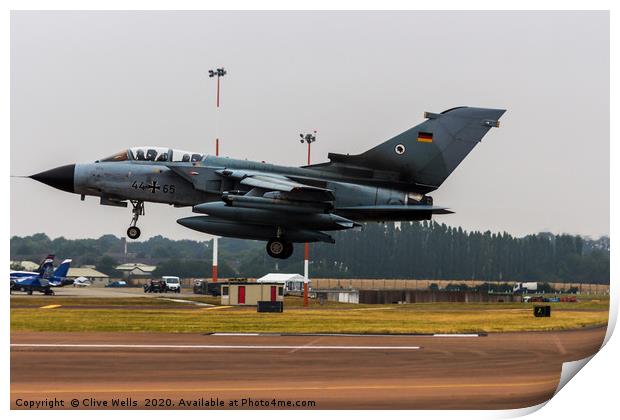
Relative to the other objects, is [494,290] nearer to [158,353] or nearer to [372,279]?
[372,279]

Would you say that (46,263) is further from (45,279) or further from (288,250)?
(288,250)

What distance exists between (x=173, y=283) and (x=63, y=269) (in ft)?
11.2

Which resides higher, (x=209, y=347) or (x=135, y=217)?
(x=135, y=217)

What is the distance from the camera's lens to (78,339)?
25250mm

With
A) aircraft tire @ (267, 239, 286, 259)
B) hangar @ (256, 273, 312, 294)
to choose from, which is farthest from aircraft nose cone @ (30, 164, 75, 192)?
hangar @ (256, 273, 312, 294)

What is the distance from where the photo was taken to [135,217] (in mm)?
26812

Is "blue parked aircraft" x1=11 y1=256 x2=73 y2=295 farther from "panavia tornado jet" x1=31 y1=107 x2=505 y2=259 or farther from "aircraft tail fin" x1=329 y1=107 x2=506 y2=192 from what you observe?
"aircraft tail fin" x1=329 y1=107 x2=506 y2=192

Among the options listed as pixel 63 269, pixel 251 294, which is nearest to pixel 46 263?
pixel 63 269

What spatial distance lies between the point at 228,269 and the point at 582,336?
937 cm

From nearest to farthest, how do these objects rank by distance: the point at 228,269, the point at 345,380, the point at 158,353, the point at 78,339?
the point at 345,380 < the point at 158,353 < the point at 78,339 < the point at 228,269

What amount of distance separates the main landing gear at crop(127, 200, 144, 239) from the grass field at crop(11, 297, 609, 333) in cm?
224

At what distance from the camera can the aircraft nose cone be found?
27.2 meters

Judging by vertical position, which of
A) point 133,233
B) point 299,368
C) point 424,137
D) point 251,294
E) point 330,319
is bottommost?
point 299,368

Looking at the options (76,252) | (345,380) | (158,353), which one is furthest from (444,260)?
(76,252)
